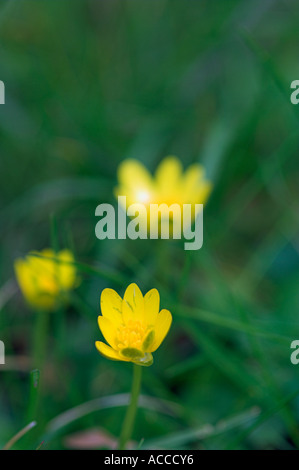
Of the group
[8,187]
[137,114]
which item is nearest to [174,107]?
[137,114]

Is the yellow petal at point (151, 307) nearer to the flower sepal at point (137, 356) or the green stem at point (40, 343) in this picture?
the flower sepal at point (137, 356)

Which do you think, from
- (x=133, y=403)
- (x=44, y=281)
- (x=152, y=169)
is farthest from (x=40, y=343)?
(x=152, y=169)

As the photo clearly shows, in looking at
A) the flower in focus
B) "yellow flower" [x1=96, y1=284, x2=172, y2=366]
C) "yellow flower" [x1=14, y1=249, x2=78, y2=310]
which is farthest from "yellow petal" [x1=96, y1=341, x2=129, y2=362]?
the flower in focus

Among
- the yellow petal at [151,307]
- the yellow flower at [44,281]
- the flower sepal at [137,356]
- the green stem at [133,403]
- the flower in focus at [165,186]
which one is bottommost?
the green stem at [133,403]

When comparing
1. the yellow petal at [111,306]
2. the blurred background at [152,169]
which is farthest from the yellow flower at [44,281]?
the yellow petal at [111,306]

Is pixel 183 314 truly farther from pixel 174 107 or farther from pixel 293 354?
pixel 174 107

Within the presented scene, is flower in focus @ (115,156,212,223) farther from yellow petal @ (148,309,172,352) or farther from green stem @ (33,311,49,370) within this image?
yellow petal @ (148,309,172,352)
